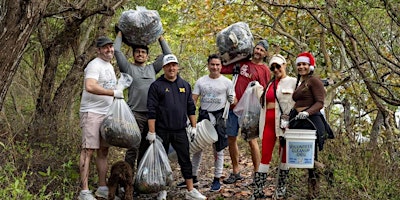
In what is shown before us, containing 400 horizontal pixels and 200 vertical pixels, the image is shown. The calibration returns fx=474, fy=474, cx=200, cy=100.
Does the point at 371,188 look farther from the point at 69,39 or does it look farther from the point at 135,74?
the point at 69,39

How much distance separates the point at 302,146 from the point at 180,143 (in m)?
1.54

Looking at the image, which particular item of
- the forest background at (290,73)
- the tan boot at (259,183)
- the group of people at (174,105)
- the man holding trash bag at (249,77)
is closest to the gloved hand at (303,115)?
the group of people at (174,105)

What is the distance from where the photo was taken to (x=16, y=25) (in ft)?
15.0

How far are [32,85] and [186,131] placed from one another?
8.57 meters

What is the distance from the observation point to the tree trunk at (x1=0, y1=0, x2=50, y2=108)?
4551 millimetres

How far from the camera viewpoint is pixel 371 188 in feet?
16.1

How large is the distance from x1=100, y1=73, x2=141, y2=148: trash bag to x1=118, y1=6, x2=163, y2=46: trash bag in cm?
85

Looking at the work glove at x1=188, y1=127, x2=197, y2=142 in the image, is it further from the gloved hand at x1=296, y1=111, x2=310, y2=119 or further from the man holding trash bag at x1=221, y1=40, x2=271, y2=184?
the gloved hand at x1=296, y1=111, x2=310, y2=119

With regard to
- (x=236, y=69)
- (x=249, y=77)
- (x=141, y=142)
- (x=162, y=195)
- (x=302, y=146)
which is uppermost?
(x=236, y=69)

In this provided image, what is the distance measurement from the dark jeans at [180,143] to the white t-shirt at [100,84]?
2.36 ft

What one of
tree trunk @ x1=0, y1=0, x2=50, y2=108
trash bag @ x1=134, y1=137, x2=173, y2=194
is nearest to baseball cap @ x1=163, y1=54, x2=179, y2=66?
trash bag @ x1=134, y1=137, x2=173, y2=194

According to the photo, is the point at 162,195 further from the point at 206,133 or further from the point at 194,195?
the point at 206,133

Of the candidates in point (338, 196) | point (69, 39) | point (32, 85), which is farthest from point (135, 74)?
point (32, 85)

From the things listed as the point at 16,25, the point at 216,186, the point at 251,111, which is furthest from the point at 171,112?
the point at 16,25
